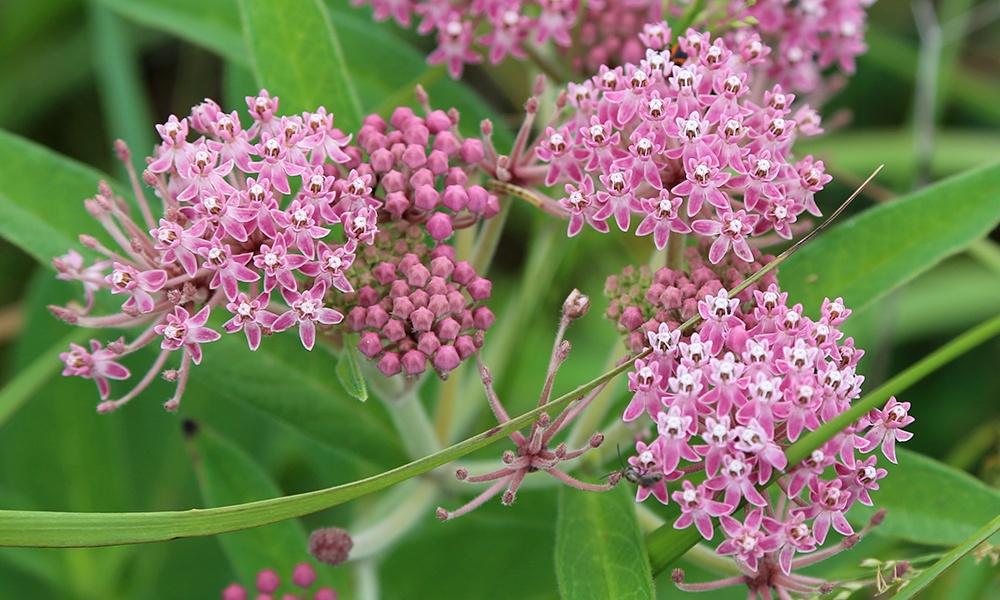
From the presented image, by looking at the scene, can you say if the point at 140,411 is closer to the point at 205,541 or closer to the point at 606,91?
the point at 205,541

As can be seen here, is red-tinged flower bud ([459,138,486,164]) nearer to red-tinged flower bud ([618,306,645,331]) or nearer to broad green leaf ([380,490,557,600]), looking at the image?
red-tinged flower bud ([618,306,645,331])

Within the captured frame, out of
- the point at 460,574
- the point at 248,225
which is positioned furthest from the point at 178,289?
the point at 460,574

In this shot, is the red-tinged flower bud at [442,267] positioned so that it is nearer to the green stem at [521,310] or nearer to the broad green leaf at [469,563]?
the green stem at [521,310]

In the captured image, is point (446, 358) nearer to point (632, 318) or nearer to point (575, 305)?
point (575, 305)

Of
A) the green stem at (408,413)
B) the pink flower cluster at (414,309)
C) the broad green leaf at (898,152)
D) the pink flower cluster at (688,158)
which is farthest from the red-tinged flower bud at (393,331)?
the broad green leaf at (898,152)

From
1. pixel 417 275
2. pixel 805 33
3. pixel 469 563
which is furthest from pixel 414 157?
pixel 469 563
